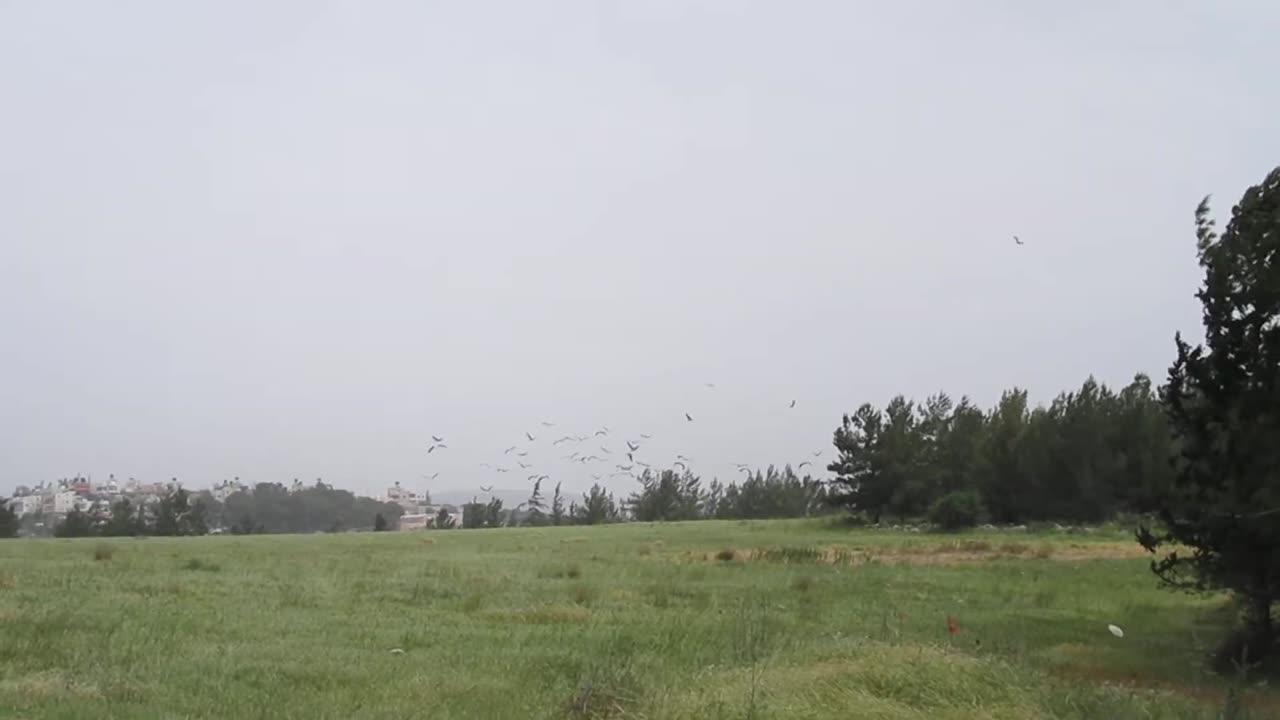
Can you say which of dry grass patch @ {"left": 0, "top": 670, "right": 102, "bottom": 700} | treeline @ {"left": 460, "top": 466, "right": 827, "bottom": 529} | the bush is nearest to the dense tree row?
treeline @ {"left": 460, "top": 466, "right": 827, "bottom": 529}

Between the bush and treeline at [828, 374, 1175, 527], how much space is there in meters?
0.05

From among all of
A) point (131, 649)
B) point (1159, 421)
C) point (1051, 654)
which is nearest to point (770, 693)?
point (1051, 654)

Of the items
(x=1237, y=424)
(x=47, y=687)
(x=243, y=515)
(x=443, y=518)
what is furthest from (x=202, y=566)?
(x=243, y=515)

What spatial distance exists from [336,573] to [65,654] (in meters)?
10.8

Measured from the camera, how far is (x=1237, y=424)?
11.3 meters

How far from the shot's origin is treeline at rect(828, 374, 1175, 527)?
47.1 m

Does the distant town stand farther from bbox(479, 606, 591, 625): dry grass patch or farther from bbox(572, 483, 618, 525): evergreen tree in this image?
bbox(479, 606, 591, 625): dry grass patch

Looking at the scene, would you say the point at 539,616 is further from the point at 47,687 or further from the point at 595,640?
the point at 47,687

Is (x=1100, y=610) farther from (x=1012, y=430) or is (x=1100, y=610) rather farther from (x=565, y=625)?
(x=1012, y=430)

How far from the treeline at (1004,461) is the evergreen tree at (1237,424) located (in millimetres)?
33098

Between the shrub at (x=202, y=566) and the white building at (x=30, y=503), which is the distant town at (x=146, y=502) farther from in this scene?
the shrub at (x=202, y=566)

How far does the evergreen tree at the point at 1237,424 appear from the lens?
11.0m

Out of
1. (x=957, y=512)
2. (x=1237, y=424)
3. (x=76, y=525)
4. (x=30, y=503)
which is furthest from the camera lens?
(x=30, y=503)

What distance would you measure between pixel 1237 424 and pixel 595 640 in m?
7.79
